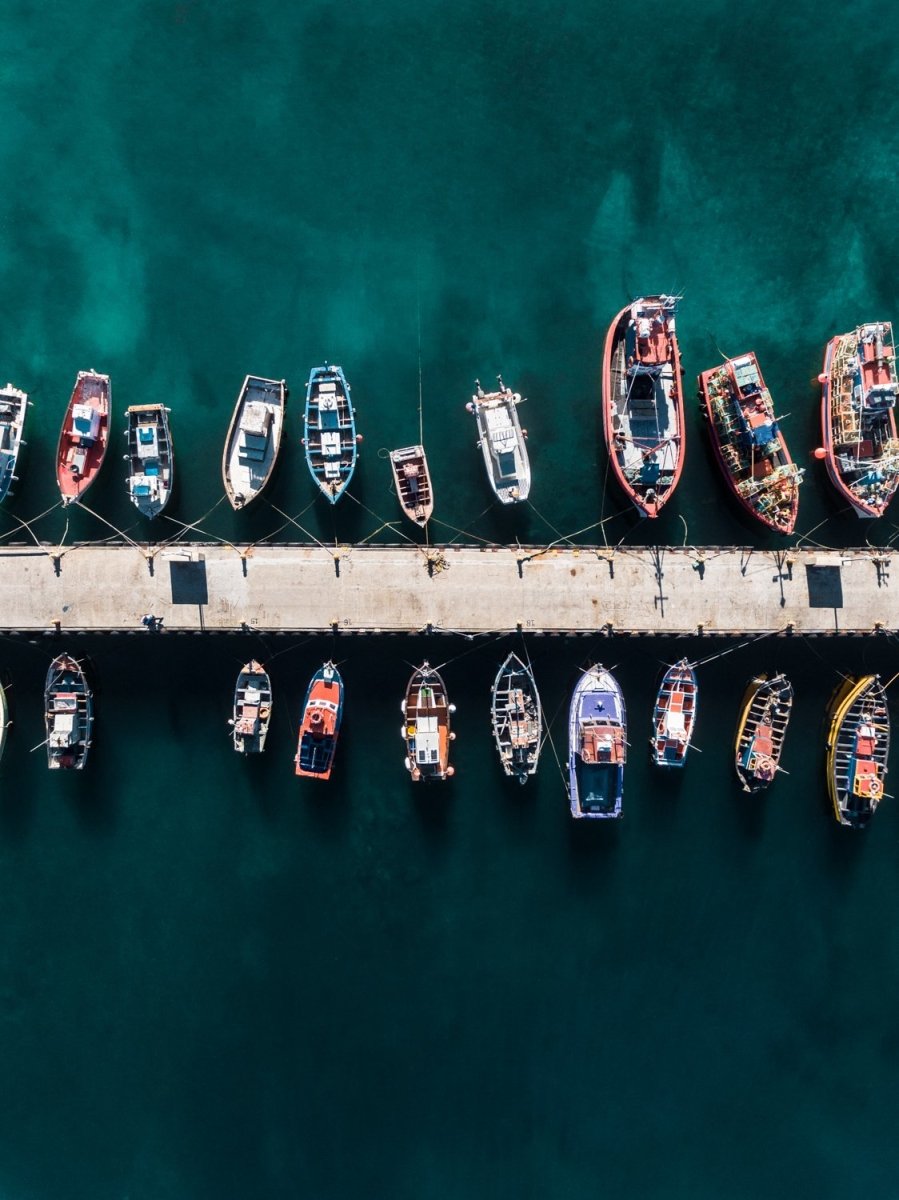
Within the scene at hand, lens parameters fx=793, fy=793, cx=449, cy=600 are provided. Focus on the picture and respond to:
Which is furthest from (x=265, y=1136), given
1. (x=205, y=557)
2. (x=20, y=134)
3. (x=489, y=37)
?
(x=489, y=37)

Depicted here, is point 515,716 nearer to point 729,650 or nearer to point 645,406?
point 729,650

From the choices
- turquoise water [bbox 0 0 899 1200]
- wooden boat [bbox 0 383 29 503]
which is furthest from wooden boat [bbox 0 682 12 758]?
wooden boat [bbox 0 383 29 503]

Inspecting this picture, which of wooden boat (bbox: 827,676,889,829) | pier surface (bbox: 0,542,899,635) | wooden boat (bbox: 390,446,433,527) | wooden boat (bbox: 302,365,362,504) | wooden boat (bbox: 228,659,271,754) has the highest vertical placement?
wooden boat (bbox: 302,365,362,504)

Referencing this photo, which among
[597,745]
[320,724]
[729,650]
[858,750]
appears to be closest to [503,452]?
[597,745]

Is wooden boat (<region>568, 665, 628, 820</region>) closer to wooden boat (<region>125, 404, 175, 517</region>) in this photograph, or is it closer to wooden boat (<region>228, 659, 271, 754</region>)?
wooden boat (<region>228, 659, 271, 754</region>)

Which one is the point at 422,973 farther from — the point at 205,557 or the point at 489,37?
the point at 489,37
